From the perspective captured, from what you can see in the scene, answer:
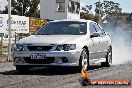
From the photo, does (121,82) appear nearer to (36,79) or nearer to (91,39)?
(36,79)

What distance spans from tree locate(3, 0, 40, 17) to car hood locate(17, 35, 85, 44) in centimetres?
7882

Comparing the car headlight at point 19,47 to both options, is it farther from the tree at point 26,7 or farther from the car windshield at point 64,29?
the tree at point 26,7

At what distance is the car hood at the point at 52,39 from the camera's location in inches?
453

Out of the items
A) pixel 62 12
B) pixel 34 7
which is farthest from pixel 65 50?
pixel 34 7

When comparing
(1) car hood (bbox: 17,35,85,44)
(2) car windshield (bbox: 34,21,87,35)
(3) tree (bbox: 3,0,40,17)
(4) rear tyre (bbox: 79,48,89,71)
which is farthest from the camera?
(3) tree (bbox: 3,0,40,17)

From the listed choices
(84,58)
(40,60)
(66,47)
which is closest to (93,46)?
(84,58)

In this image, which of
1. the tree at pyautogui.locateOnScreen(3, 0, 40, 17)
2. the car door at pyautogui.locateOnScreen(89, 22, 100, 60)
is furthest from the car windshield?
the tree at pyautogui.locateOnScreen(3, 0, 40, 17)

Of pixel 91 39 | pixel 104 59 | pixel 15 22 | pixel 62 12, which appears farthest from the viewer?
pixel 62 12

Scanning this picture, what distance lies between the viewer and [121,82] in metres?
4.79

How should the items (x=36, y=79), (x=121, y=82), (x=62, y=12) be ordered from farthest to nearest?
1. (x=62, y=12)
2. (x=36, y=79)
3. (x=121, y=82)

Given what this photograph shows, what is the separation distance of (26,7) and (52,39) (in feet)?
271

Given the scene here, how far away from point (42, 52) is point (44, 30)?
1709mm

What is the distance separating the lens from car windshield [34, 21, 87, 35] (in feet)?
41.6

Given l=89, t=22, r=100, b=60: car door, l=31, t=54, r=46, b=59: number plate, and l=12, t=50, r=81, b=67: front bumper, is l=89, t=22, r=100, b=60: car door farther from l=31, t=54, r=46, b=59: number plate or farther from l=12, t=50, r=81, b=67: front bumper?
l=31, t=54, r=46, b=59: number plate
